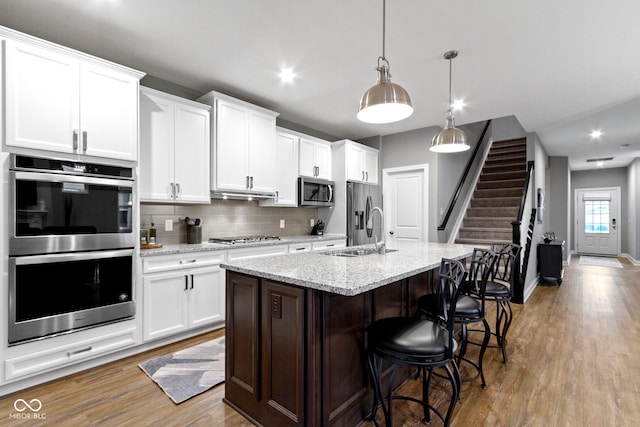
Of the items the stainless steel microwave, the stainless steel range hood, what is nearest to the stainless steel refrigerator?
the stainless steel microwave

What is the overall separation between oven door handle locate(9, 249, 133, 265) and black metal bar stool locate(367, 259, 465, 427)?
6.87ft

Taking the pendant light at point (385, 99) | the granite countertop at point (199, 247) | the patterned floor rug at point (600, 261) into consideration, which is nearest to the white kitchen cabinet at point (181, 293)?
the granite countertop at point (199, 247)

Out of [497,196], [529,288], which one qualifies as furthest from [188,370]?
[497,196]

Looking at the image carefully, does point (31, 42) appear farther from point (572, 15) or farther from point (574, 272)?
point (574, 272)

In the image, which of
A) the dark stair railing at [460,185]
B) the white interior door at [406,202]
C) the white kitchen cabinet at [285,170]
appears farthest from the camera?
the white interior door at [406,202]

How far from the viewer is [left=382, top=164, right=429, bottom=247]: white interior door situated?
17.3 ft

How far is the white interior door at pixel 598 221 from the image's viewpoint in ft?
29.9

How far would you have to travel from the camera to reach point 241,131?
3.75 metres

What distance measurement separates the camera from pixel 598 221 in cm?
946

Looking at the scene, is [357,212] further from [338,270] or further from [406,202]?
[338,270]

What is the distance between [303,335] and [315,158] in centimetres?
361

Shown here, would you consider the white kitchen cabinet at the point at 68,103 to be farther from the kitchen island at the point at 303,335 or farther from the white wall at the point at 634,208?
the white wall at the point at 634,208

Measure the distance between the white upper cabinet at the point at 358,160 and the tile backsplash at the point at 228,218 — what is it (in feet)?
3.03

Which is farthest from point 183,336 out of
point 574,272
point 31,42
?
point 574,272
